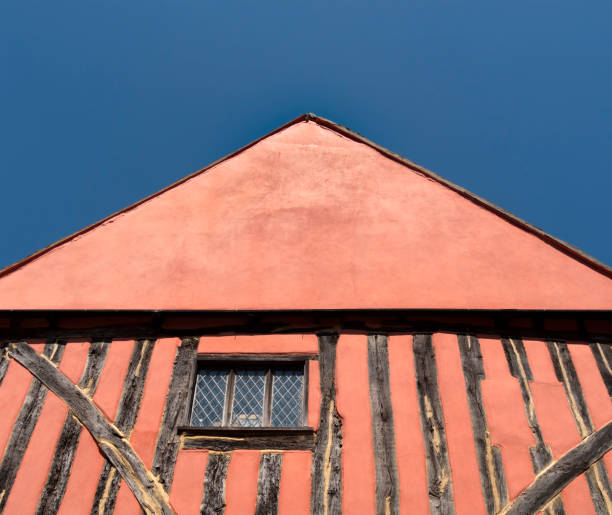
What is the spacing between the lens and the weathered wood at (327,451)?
480 centimetres

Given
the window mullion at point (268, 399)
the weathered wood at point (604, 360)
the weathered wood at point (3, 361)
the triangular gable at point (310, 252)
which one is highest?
the triangular gable at point (310, 252)

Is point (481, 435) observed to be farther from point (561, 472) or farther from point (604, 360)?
point (604, 360)

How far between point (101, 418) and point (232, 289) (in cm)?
180

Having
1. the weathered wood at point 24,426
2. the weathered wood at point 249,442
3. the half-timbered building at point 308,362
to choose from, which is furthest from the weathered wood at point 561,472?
the weathered wood at point 24,426

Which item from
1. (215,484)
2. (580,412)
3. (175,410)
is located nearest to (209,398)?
(175,410)

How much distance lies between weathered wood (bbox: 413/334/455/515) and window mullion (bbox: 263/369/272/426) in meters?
1.28

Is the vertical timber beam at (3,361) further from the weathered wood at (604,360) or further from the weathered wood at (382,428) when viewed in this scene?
the weathered wood at (604,360)

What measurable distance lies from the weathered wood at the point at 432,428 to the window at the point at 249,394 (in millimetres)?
1020

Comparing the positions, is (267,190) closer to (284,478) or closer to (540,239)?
(540,239)

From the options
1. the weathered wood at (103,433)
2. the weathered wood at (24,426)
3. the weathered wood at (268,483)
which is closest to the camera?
the weathered wood at (268,483)

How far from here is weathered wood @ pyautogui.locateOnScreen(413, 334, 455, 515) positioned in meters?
4.81

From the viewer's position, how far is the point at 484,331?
235 inches

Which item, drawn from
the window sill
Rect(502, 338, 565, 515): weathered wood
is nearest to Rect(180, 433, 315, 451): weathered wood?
the window sill

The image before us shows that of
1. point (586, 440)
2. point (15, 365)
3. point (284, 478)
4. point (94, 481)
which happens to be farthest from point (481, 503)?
point (15, 365)
